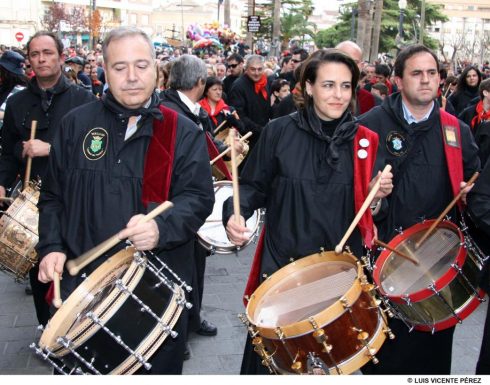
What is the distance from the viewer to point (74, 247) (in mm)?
3172

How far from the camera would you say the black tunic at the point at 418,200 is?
409 centimetres

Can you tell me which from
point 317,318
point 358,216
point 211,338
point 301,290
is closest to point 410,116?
point 358,216

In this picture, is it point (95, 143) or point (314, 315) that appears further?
point (95, 143)

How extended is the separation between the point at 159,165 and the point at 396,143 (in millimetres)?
1737

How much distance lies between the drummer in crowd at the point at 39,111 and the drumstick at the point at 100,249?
5.99 feet

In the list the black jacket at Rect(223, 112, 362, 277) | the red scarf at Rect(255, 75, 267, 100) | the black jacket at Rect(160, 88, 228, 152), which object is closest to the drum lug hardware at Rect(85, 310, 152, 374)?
the black jacket at Rect(223, 112, 362, 277)

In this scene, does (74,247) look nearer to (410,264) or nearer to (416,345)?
(410,264)

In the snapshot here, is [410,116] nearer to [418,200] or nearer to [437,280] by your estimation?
[418,200]

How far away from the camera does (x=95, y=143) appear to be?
3189 mm

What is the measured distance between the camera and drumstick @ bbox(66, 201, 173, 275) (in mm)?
2912

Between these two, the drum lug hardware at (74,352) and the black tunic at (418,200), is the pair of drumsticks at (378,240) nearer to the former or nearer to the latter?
the black tunic at (418,200)

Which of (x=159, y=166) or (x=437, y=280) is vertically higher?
(x=159, y=166)

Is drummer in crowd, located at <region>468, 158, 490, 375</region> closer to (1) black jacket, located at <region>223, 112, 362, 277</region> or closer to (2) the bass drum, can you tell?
(1) black jacket, located at <region>223, 112, 362, 277</region>

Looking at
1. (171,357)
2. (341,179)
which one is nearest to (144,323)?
(171,357)
